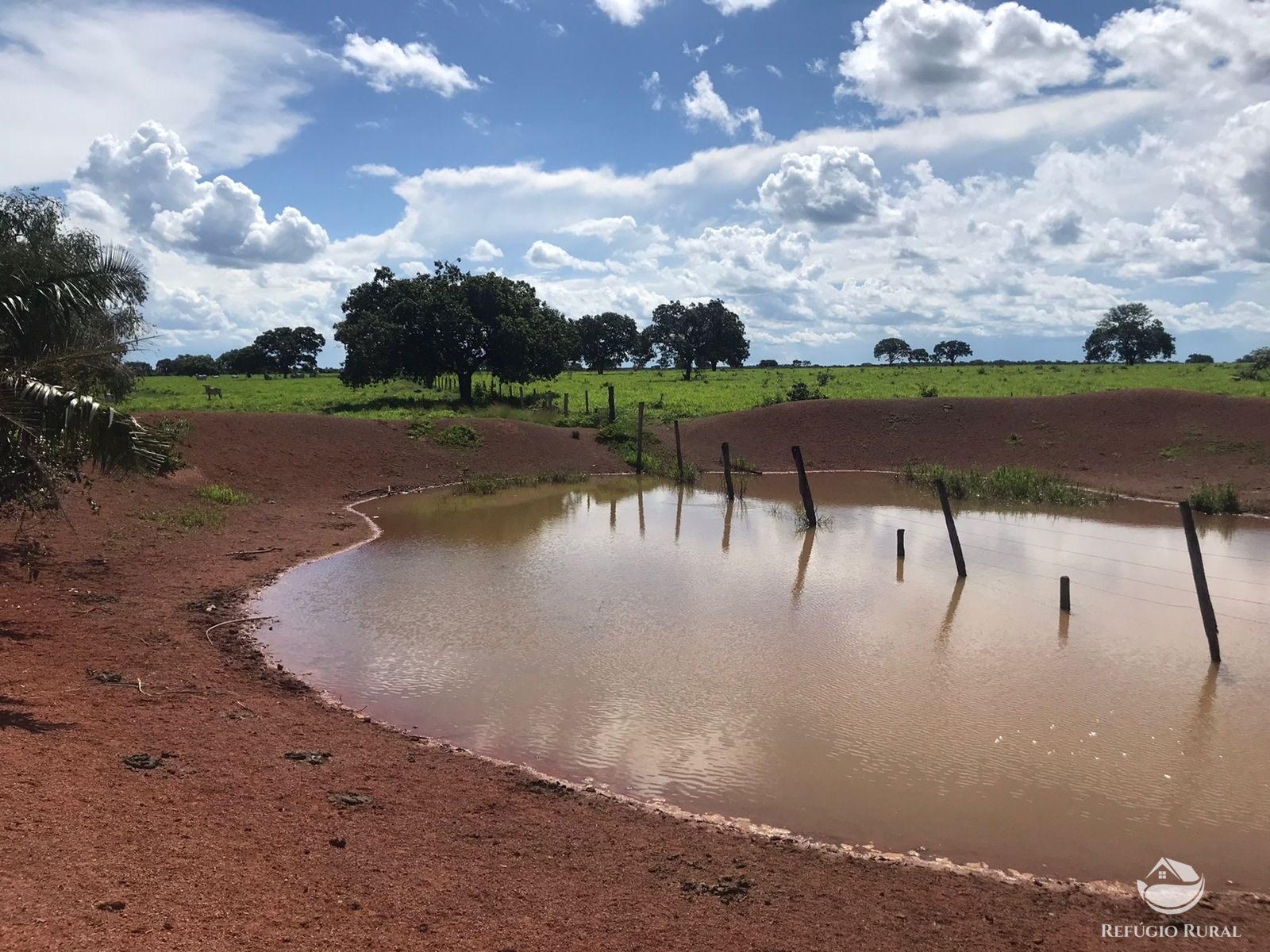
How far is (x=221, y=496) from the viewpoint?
22047 mm

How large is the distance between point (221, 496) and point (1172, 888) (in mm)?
21259

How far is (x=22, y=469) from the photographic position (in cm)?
891

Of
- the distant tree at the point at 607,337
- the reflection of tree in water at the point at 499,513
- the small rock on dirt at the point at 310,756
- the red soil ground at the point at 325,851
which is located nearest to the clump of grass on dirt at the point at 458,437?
the reflection of tree in water at the point at 499,513

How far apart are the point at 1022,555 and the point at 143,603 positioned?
16.3 meters

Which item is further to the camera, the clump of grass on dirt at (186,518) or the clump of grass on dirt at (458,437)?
the clump of grass on dirt at (458,437)

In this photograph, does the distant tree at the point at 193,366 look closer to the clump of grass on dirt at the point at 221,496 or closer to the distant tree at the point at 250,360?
the distant tree at the point at 250,360

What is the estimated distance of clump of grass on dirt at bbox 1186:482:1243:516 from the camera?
2417 cm

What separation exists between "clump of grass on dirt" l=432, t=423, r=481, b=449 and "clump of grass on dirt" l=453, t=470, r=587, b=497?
6.55ft

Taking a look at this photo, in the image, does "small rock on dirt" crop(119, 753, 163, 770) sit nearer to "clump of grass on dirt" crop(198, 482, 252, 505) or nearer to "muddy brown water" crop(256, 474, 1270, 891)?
"muddy brown water" crop(256, 474, 1270, 891)

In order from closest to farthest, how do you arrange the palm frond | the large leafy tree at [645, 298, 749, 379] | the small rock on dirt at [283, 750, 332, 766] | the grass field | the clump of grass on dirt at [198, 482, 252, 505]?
1. the palm frond
2. the small rock on dirt at [283, 750, 332, 766]
3. the clump of grass on dirt at [198, 482, 252, 505]
4. the grass field
5. the large leafy tree at [645, 298, 749, 379]

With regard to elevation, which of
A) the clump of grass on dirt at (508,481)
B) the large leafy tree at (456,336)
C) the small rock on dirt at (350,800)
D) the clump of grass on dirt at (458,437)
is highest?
the large leafy tree at (456,336)

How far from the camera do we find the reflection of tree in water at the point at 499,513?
2080cm

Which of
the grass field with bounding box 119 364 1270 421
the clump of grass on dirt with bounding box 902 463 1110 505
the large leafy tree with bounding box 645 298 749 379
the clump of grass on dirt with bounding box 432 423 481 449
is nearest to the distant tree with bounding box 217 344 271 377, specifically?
the grass field with bounding box 119 364 1270 421

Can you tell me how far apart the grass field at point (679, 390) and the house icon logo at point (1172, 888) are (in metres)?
31.1
